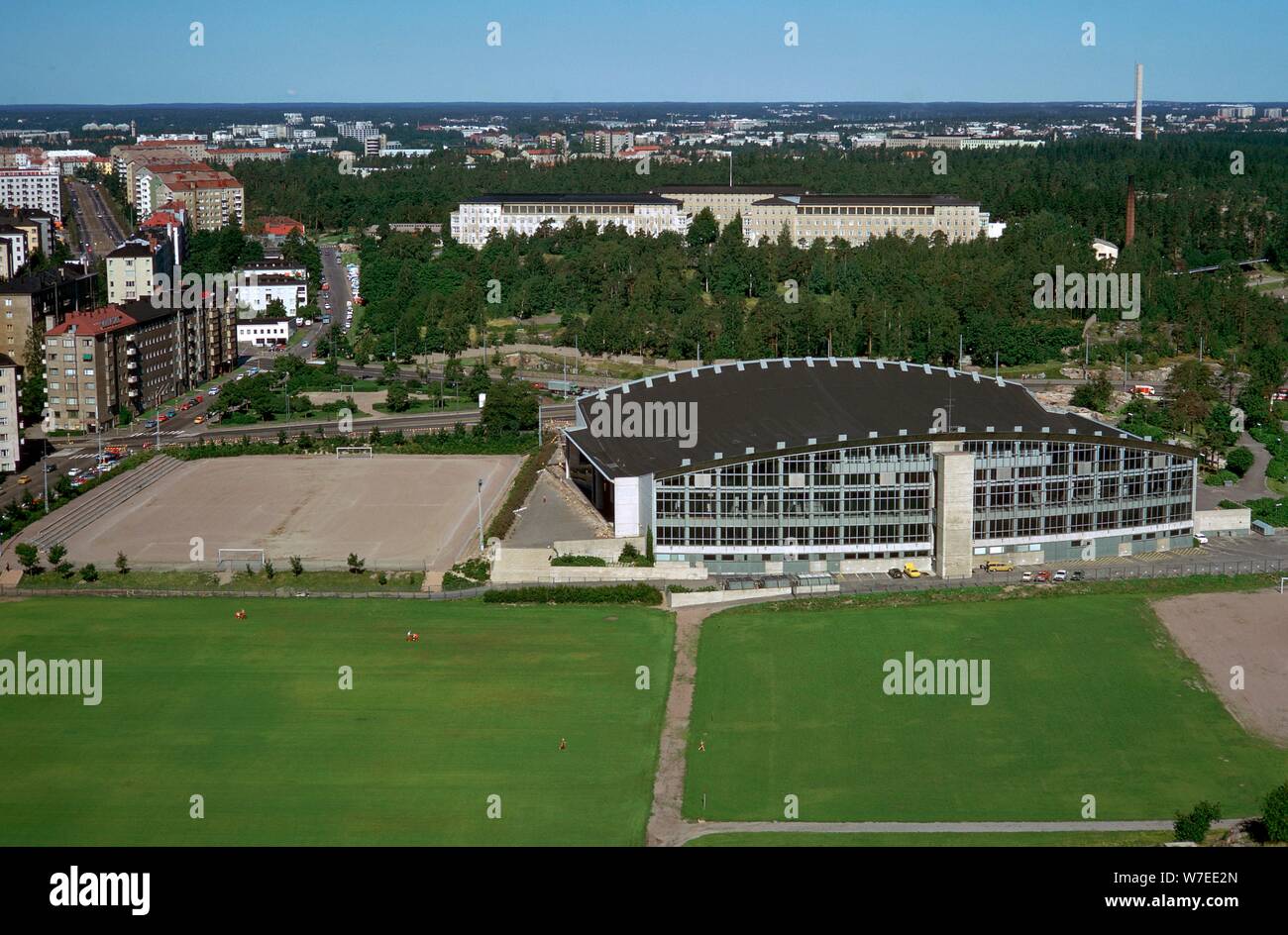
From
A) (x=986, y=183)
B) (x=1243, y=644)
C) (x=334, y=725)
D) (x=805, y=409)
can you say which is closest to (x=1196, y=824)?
(x=1243, y=644)

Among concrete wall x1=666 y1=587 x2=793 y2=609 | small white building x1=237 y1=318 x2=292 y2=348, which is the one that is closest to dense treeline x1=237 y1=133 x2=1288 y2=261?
small white building x1=237 y1=318 x2=292 y2=348

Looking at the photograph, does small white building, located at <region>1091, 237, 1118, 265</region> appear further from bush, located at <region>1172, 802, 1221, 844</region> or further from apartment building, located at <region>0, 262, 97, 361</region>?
bush, located at <region>1172, 802, 1221, 844</region>

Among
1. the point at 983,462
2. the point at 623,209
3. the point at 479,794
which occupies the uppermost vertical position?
the point at 623,209

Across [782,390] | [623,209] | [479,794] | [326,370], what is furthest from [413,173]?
[479,794]

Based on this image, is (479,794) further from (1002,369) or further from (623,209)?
(623,209)

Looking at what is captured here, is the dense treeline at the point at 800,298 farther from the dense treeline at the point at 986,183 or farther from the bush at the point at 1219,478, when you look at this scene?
the bush at the point at 1219,478
